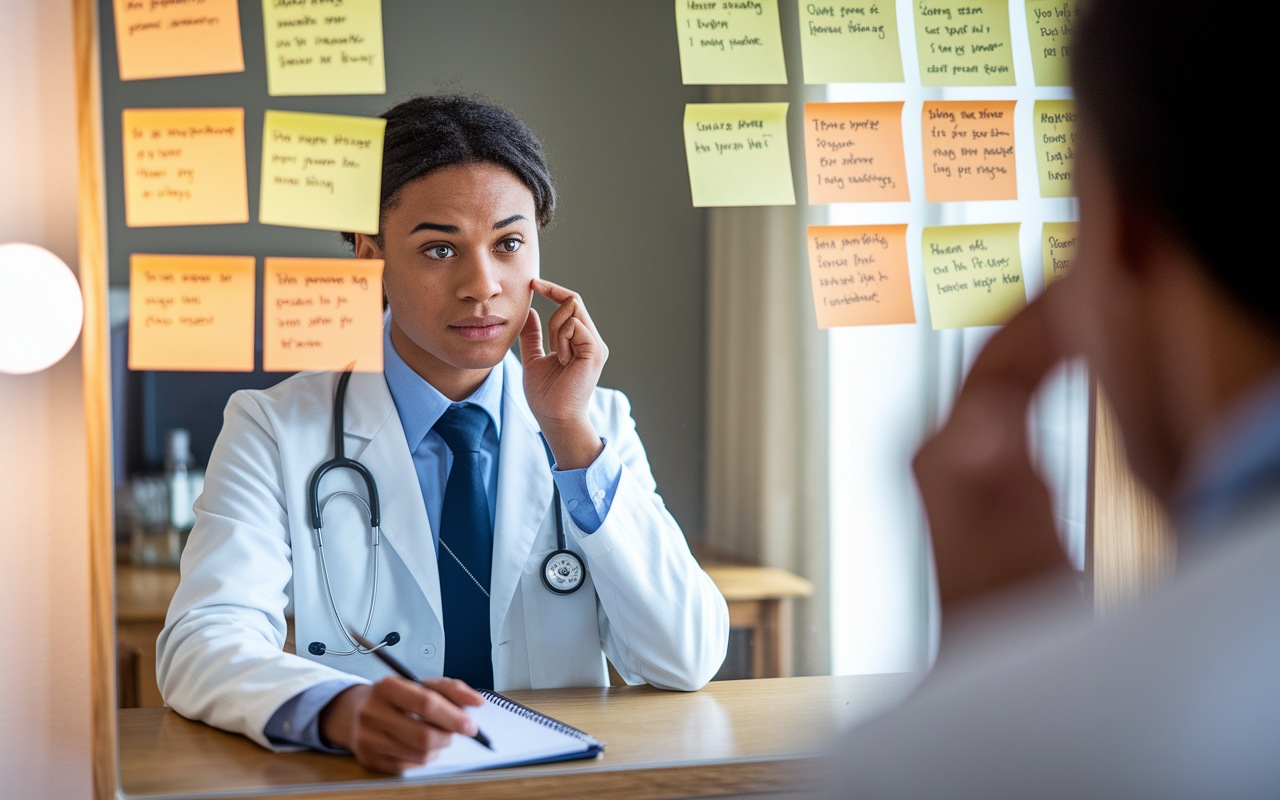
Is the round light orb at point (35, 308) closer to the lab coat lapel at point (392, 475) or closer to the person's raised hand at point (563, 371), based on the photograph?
the lab coat lapel at point (392, 475)

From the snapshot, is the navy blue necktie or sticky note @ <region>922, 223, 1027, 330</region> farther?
sticky note @ <region>922, 223, 1027, 330</region>

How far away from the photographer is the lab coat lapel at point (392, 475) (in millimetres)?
1031

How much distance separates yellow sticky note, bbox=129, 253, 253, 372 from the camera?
985 mm

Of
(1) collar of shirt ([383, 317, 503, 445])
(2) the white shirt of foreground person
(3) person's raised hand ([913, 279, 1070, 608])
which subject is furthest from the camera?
(1) collar of shirt ([383, 317, 503, 445])

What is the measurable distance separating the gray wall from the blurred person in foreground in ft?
2.53

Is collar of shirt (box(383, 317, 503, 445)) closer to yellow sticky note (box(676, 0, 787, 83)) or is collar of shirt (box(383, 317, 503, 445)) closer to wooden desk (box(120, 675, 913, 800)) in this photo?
wooden desk (box(120, 675, 913, 800))

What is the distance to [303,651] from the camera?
998mm

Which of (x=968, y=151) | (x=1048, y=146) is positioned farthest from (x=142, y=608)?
(x=1048, y=146)

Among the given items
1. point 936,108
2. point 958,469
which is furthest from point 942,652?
point 936,108

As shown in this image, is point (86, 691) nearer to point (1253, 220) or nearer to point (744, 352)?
point (744, 352)

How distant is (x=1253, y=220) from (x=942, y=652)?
0.20 metres

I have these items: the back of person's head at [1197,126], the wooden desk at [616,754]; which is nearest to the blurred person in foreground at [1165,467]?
the back of person's head at [1197,126]

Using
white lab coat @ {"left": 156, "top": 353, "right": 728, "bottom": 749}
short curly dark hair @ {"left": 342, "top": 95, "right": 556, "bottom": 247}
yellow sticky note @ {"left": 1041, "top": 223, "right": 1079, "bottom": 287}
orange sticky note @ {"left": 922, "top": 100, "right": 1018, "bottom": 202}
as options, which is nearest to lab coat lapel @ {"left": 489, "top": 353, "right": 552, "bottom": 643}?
white lab coat @ {"left": 156, "top": 353, "right": 728, "bottom": 749}

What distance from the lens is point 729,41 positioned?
1115 mm
